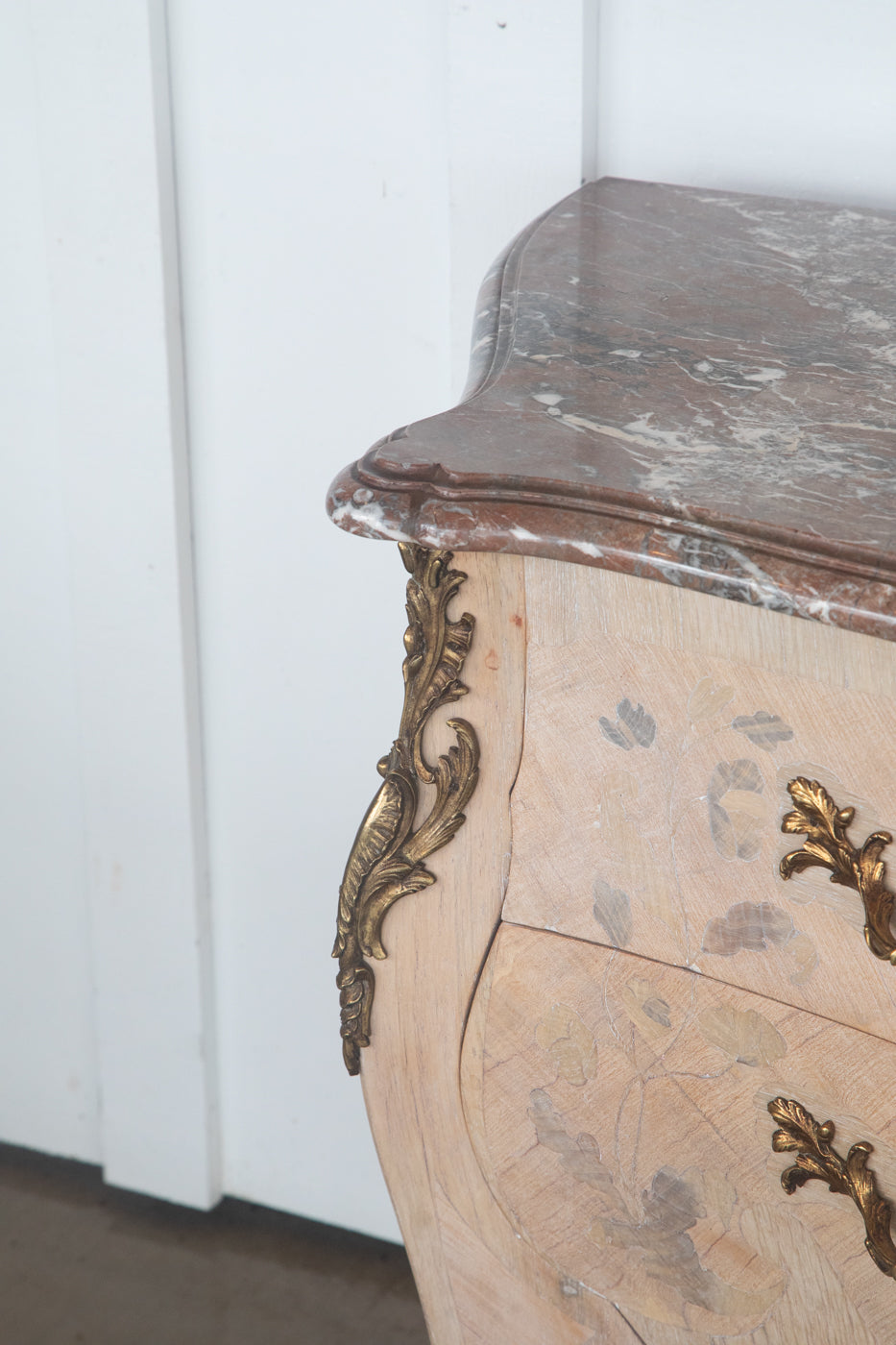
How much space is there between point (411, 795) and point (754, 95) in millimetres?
751

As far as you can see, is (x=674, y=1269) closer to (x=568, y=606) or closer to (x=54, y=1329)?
(x=568, y=606)

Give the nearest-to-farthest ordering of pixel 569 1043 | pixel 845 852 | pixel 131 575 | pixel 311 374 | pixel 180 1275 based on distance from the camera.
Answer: pixel 845 852 < pixel 569 1043 < pixel 311 374 < pixel 131 575 < pixel 180 1275

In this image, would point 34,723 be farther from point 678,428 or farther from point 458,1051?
point 678,428

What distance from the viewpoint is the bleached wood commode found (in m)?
0.52

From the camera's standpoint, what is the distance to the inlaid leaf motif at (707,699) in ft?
1.80

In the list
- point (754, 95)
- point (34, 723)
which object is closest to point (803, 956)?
point (754, 95)

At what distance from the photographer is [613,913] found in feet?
2.00

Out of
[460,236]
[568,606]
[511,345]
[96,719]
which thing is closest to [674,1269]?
[568,606]

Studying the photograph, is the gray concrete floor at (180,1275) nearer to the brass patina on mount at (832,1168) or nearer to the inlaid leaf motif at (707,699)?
the brass patina on mount at (832,1168)

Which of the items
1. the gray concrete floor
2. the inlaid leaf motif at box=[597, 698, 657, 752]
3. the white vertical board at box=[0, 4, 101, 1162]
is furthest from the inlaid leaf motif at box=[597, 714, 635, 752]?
the gray concrete floor

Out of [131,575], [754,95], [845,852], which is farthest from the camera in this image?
[131,575]

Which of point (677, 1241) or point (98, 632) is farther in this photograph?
point (98, 632)

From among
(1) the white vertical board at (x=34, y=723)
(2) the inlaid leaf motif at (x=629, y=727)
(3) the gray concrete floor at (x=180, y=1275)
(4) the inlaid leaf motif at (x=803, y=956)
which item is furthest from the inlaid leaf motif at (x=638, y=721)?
(3) the gray concrete floor at (x=180, y=1275)

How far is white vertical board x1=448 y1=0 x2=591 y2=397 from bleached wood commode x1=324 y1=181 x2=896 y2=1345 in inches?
16.2
